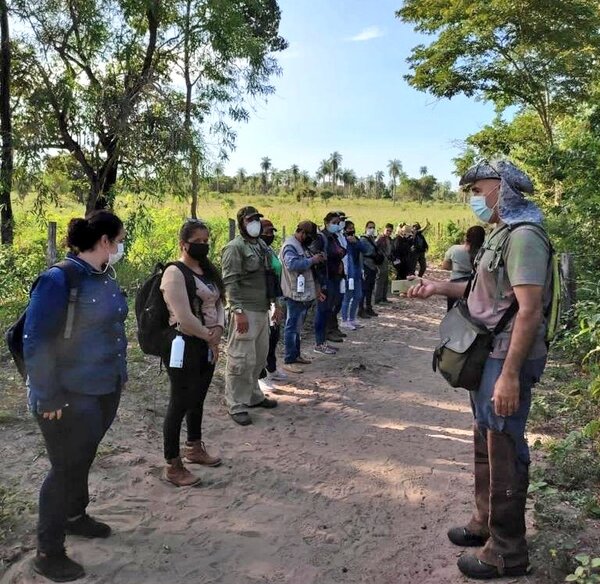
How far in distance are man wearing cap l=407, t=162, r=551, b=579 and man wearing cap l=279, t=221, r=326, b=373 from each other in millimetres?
3495

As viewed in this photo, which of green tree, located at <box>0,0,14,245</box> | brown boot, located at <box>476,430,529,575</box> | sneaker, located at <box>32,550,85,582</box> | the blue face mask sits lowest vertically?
sneaker, located at <box>32,550,85,582</box>

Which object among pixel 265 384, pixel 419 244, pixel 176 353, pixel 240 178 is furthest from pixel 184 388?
pixel 240 178

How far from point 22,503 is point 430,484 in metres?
2.50

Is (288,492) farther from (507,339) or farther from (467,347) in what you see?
(507,339)

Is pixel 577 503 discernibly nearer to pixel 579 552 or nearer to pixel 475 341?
pixel 579 552

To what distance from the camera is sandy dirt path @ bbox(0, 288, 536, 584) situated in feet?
8.92

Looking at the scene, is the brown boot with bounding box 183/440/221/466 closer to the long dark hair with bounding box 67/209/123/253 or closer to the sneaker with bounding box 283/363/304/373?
the long dark hair with bounding box 67/209/123/253

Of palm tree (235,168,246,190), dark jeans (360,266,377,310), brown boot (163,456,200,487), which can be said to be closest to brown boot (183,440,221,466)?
brown boot (163,456,200,487)

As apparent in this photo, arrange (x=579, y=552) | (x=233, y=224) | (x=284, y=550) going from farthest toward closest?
(x=233, y=224)
(x=284, y=550)
(x=579, y=552)

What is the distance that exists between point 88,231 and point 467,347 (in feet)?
6.01

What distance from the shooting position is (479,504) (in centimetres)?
279

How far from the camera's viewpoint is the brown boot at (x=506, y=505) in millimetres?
2426

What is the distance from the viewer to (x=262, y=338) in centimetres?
484

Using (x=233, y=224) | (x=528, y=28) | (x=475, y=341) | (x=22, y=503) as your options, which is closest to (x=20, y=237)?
(x=233, y=224)
